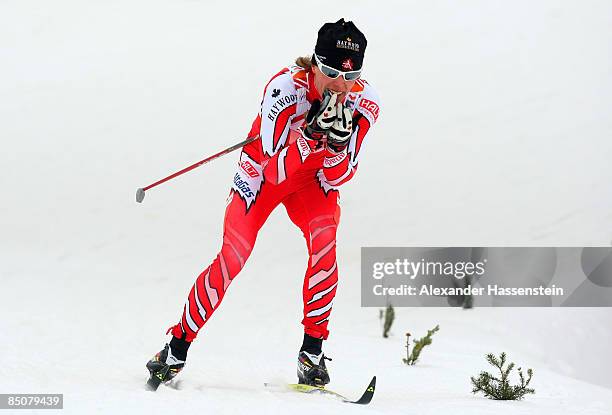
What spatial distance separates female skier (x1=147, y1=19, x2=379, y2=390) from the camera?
471cm

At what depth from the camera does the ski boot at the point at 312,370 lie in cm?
503

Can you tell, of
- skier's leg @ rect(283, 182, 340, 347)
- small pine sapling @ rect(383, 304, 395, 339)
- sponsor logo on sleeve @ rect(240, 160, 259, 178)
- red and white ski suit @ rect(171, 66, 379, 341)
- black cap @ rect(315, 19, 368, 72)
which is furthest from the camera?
small pine sapling @ rect(383, 304, 395, 339)

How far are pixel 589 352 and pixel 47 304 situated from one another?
5.86 meters

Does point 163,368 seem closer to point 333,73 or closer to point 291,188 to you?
point 291,188

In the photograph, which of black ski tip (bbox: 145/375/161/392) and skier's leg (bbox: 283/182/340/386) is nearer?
black ski tip (bbox: 145/375/161/392)

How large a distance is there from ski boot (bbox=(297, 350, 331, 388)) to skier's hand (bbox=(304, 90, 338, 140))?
1336mm

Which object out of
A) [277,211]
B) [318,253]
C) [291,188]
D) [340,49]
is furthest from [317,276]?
[277,211]

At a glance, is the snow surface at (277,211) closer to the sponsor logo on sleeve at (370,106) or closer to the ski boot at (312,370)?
the ski boot at (312,370)

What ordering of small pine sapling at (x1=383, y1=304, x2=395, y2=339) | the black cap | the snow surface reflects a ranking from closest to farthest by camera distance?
the black cap → the snow surface → small pine sapling at (x1=383, y1=304, x2=395, y2=339)

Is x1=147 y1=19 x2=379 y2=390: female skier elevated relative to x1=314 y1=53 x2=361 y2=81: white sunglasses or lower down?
lower down

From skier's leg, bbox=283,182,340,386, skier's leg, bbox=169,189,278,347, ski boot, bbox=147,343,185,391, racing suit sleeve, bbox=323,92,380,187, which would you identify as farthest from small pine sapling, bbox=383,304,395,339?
ski boot, bbox=147,343,185,391

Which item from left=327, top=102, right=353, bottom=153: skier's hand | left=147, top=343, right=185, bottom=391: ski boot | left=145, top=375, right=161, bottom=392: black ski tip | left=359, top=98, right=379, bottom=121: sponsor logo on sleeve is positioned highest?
left=359, top=98, right=379, bottom=121: sponsor logo on sleeve

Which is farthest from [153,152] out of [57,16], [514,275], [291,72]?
[291,72]

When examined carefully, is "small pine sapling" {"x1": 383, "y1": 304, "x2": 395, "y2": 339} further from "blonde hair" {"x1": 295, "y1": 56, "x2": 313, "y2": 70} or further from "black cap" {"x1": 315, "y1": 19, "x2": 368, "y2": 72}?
"black cap" {"x1": 315, "y1": 19, "x2": 368, "y2": 72}
